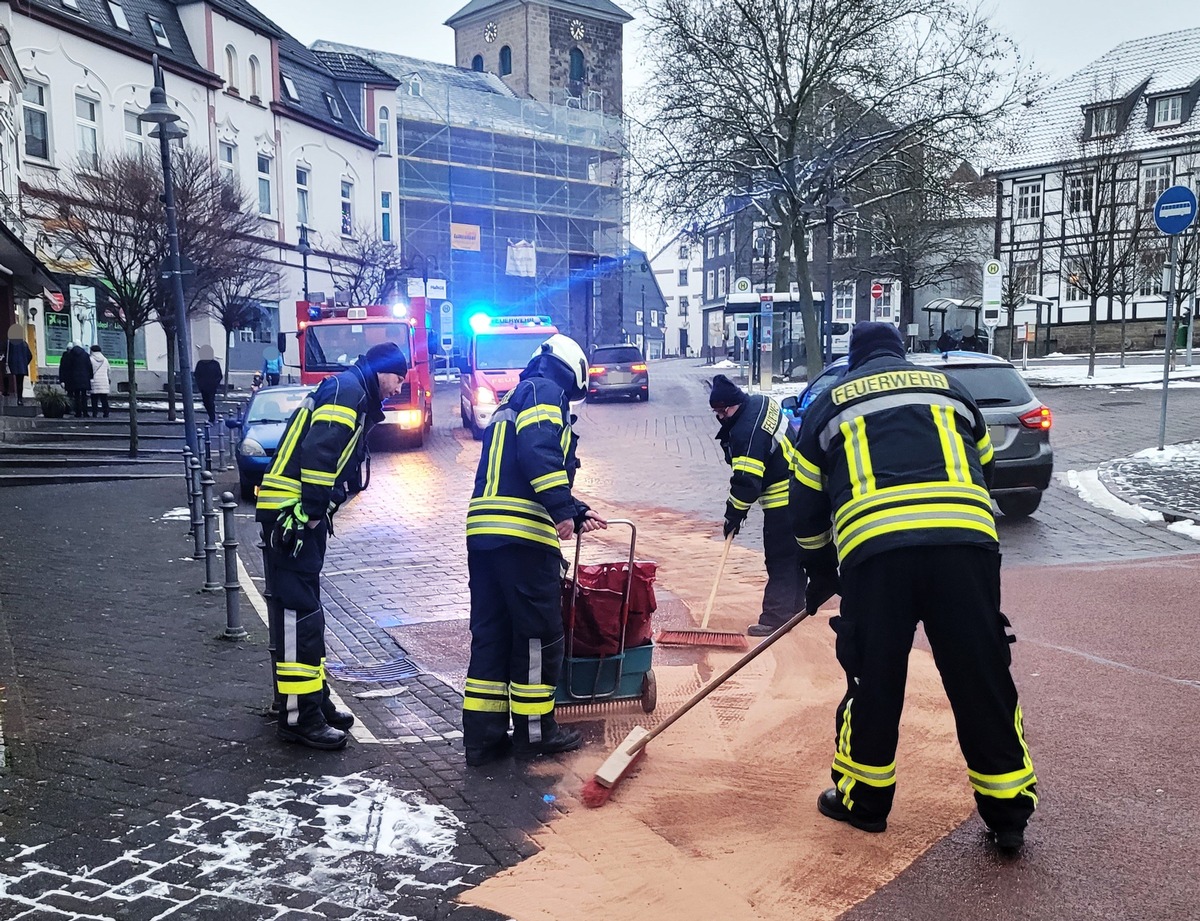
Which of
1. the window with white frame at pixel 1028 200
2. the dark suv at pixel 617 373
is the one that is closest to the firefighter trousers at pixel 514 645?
the dark suv at pixel 617 373

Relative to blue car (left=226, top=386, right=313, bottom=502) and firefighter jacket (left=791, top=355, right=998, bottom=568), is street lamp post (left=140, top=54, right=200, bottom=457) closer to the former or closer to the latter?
blue car (left=226, top=386, right=313, bottom=502)

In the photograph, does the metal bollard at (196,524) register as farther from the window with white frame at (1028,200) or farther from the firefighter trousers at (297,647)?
the window with white frame at (1028,200)

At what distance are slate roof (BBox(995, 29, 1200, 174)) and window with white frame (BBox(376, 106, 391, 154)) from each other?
2542 cm

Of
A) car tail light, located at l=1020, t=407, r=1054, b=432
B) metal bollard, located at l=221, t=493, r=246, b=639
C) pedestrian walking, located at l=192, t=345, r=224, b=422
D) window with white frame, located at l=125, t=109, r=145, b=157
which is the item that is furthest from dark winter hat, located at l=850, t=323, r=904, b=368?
window with white frame, located at l=125, t=109, r=145, b=157

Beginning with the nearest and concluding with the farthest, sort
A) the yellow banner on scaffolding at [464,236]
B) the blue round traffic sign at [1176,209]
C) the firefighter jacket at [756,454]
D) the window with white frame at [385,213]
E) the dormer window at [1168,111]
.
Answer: the firefighter jacket at [756,454] → the blue round traffic sign at [1176,209] → the window with white frame at [385,213] → the dormer window at [1168,111] → the yellow banner on scaffolding at [464,236]

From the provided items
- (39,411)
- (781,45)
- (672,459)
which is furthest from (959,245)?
(39,411)

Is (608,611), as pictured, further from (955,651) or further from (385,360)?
(955,651)

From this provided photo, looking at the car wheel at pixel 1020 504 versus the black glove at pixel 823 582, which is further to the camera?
the car wheel at pixel 1020 504

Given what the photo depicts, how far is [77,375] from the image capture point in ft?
68.1

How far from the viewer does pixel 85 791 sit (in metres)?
4.30

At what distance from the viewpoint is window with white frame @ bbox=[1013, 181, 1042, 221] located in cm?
4734

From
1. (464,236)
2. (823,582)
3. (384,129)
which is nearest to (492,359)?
(823,582)

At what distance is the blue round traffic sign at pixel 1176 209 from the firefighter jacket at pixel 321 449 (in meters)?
11.2

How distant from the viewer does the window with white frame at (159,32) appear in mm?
30538
